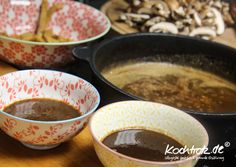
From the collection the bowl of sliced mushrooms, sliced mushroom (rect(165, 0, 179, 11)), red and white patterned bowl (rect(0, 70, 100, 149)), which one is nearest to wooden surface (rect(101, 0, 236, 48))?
the bowl of sliced mushrooms

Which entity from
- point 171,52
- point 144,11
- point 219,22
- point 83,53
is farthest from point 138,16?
point 83,53

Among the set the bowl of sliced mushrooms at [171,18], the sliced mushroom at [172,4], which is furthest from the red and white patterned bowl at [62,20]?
the sliced mushroom at [172,4]

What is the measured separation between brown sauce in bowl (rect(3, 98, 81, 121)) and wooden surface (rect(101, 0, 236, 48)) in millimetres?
644

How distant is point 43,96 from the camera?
885 millimetres

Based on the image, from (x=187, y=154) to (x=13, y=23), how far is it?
791mm

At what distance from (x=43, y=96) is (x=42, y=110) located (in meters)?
0.08

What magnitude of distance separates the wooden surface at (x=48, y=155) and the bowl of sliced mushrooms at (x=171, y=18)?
27.3 inches

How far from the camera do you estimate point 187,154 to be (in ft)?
2.39

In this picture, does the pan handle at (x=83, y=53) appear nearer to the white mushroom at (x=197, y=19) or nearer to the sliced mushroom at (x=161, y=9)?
the sliced mushroom at (x=161, y=9)

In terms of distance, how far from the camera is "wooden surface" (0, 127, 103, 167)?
0.78m

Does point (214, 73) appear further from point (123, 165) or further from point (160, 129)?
point (123, 165)

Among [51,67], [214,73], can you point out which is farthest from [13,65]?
[214,73]

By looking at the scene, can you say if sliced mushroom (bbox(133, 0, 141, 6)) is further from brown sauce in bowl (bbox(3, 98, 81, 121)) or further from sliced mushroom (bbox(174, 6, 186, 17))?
brown sauce in bowl (bbox(3, 98, 81, 121))

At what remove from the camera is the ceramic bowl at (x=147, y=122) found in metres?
0.73
